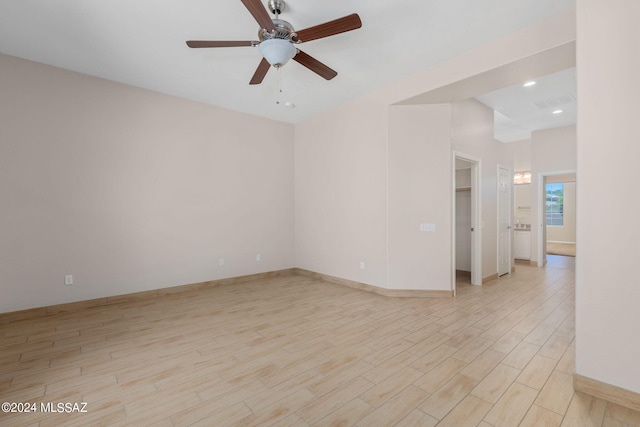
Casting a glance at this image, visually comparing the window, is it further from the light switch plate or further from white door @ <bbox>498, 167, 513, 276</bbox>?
the light switch plate

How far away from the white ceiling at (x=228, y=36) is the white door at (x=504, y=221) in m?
3.52

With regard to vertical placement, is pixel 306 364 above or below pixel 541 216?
below

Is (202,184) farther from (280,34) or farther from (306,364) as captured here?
(306,364)

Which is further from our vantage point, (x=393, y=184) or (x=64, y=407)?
(x=393, y=184)

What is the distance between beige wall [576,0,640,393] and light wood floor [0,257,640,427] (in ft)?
1.39

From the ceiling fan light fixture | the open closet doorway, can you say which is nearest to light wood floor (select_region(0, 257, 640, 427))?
the ceiling fan light fixture

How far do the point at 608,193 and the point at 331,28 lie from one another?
96.3 inches

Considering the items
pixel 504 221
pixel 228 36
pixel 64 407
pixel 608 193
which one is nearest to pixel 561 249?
pixel 504 221

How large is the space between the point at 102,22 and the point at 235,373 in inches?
143

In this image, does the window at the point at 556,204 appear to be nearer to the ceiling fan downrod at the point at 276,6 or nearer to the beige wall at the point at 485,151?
the beige wall at the point at 485,151

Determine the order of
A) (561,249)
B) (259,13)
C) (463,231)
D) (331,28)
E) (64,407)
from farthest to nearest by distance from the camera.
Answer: (561,249) < (463,231) < (331,28) < (259,13) < (64,407)

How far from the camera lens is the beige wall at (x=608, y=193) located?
6.15 feet

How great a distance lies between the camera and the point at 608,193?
1.96 meters

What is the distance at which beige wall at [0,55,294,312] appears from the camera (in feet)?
11.4
